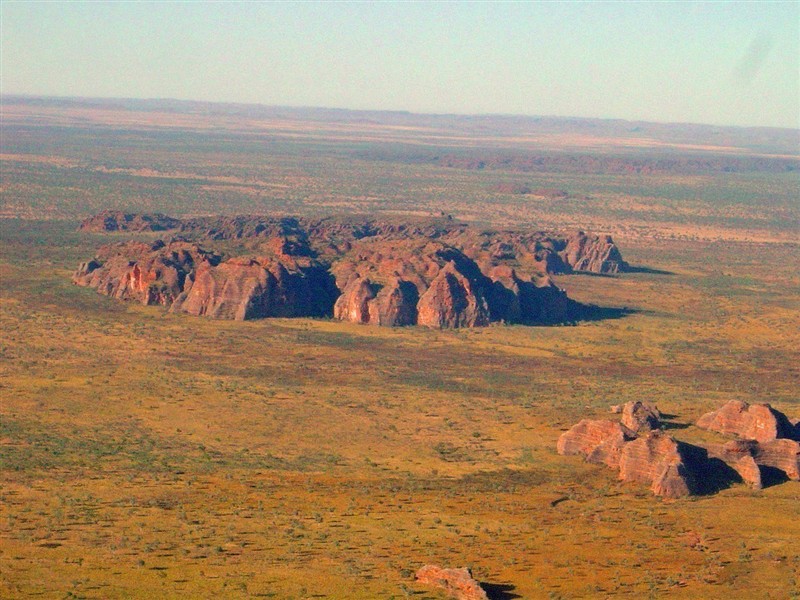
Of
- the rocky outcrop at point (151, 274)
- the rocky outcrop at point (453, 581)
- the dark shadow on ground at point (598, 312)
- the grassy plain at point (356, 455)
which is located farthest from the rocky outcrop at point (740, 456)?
the rocky outcrop at point (151, 274)

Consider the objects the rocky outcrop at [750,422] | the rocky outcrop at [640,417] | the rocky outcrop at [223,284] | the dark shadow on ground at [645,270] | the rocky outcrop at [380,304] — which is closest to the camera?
the rocky outcrop at [750,422]

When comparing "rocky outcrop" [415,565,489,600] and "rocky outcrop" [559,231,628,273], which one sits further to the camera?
"rocky outcrop" [559,231,628,273]

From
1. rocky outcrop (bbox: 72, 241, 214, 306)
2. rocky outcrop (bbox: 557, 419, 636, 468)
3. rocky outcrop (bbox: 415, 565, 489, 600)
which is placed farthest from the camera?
rocky outcrop (bbox: 72, 241, 214, 306)

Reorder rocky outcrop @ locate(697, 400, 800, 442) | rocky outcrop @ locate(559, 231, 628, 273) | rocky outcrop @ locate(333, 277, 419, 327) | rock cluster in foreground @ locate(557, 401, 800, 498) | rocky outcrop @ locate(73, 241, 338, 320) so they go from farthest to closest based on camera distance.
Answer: rocky outcrop @ locate(559, 231, 628, 273)
rocky outcrop @ locate(73, 241, 338, 320)
rocky outcrop @ locate(333, 277, 419, 327)
rocky outcrop @ locate(697, 400, 800, 442)
rock cluster in foreground @ locate(557, 401, 800, 498)

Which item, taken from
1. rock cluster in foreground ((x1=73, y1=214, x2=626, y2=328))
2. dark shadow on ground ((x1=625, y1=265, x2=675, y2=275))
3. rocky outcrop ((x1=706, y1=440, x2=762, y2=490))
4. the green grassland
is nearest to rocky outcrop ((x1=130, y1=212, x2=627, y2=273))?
dark shadow on ground ((x1=625, y1=265, x2=675, y2=275))

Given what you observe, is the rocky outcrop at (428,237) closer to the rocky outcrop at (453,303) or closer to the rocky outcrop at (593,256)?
the rocky outcrop at (593,256)

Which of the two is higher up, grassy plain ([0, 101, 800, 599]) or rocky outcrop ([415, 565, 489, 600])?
rocky outcrop ([415, 565, 489, 600])

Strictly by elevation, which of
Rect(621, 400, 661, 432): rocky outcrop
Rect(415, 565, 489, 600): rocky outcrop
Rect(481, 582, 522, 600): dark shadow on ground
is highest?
Rect(621, 400, 661, 432): rocky outcrop

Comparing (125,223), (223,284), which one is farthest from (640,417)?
(125,223)

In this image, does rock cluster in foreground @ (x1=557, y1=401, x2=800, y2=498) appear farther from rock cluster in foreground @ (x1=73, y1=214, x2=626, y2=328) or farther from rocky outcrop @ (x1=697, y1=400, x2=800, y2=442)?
rock cluster in foreground @ (x1=73, y1=214, x2=626, y2=328)
